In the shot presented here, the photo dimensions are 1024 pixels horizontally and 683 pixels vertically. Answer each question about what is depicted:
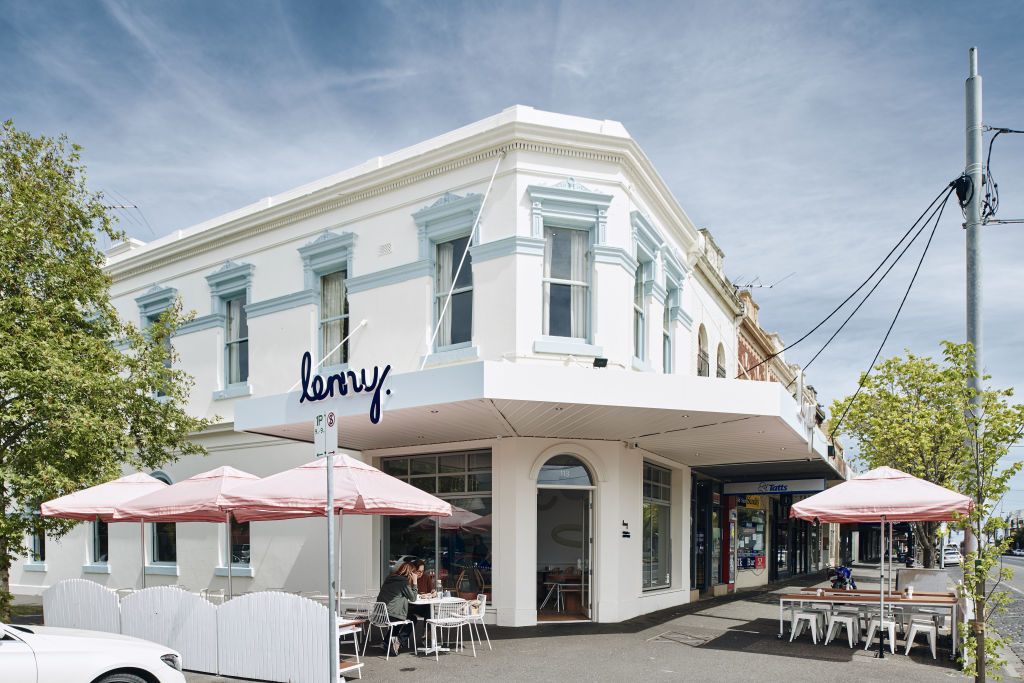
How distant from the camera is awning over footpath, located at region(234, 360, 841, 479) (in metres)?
11.2

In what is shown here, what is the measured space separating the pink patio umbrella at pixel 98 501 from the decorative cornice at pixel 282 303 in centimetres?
485

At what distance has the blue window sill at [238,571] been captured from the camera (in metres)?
17.1

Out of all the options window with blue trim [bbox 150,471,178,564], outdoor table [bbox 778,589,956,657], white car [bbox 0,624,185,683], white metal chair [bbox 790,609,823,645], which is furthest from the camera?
window with blue trim [bbox 150,471,178,564]

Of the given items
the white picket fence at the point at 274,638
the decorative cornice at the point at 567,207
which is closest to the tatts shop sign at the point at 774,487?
the decorative cornice at the point at 567,207

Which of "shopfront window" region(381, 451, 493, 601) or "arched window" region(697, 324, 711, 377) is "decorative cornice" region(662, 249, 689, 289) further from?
"shopfront window" region(381, 451, 493, 601)

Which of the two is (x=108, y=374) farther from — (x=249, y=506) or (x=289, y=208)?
(x=249, y=506)

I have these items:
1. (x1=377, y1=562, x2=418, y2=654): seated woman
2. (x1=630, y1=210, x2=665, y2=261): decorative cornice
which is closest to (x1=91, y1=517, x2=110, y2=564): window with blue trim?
(x1=377, y1=562, x2=418, y2=654): seated woman

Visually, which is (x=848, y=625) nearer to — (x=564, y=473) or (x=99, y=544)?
(x=564, y=473)

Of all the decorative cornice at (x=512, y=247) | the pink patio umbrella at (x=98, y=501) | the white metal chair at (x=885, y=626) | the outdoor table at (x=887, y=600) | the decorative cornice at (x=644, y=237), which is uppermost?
the decorative cornice at (x=644, y=237)

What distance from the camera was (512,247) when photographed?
13.6 m

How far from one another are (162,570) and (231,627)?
406 inches

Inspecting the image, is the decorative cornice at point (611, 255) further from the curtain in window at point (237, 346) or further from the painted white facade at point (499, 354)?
the curtain in window at point (237, 346)

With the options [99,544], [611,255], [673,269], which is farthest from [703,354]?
[99,544]

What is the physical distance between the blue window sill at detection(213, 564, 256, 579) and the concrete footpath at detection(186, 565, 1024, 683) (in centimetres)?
633
